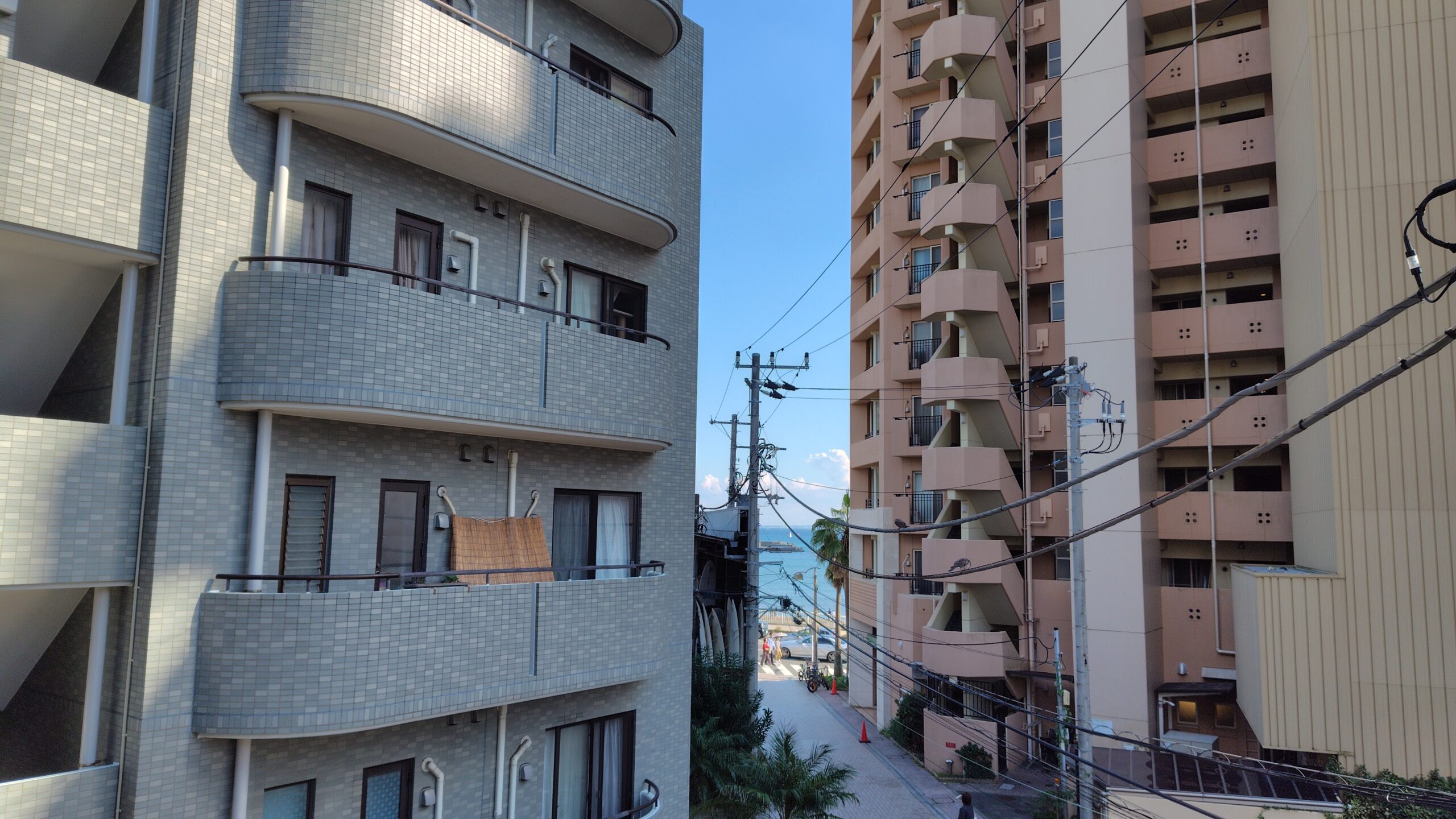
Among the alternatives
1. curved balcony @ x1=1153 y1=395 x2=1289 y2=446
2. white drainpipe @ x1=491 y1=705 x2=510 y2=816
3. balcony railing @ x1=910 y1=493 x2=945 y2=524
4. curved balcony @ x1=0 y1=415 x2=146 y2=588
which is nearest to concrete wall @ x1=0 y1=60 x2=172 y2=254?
curved balcony @ x1=0 y1=415 x2=146 y2=588

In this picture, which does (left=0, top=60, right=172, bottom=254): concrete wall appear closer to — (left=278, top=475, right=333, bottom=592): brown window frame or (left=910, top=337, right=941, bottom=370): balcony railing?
(left=278, top=475, right=333, bottom=592): brown window frame

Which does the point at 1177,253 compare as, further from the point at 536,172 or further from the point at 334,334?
the point at 334,334

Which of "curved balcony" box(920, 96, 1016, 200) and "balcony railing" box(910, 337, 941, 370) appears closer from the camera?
"curved balcony" box(920, 96, 1016, 200)

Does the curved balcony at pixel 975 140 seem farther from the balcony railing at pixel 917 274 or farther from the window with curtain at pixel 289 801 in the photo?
the window with curtain at pixel 289 801

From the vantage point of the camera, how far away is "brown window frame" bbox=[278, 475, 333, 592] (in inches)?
317


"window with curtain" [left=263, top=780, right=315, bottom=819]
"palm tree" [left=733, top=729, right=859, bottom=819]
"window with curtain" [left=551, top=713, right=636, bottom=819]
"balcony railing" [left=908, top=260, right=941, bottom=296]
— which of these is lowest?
"palm tree" [left=733, top=729, right=859, bottom=819]

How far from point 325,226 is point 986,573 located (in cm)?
2039

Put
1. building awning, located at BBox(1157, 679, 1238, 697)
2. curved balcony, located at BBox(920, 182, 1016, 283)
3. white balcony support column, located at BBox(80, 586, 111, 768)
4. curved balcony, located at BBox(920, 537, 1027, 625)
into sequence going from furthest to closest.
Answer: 1. curved balcony, located at BBox(920, 182, 1016, 283)
2. curved balcony, located at BBox(920, 537, 1027, 625)
3. building awning, located at BBox(1157, 679, 1238, 697)
4. white balcony support column, located at BBox(80, 586, 111, 768)

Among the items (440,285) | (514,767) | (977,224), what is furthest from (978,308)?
(514,767)

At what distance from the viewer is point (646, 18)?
463 inches

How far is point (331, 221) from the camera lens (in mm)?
8789

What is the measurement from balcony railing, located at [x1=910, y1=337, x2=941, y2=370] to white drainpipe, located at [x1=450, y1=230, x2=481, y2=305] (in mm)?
21600

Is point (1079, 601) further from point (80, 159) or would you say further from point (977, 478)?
point (80, 159)

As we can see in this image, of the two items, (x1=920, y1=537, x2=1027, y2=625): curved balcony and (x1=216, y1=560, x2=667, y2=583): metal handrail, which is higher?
(x1=216, y1=560, x2=667, y2=583): metal handrail
